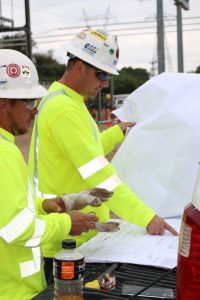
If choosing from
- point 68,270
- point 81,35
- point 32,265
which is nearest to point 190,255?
point 68,270

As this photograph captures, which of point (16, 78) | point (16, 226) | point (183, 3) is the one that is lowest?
point (16, 226)

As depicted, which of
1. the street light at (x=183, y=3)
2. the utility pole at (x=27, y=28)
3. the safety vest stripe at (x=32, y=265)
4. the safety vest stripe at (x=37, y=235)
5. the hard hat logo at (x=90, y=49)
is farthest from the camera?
the street light at (x=183, y=3)

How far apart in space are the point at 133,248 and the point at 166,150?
73 centimetres

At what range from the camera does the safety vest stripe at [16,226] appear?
2098mm

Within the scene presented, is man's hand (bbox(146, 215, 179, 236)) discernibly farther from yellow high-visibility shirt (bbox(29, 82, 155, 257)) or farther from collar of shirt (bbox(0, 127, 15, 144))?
collar of shirt (bbox(0, 127, 15, 144))

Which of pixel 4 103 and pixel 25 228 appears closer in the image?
pixel 25 228

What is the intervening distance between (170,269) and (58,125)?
936mm

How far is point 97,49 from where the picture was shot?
316 cm

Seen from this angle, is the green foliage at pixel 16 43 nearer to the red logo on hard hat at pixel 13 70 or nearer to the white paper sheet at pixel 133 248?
the white paper sheet at pixel 133 248

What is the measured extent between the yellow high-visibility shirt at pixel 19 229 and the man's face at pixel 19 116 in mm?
40

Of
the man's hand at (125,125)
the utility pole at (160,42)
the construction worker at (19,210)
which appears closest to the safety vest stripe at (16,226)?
the construction worker at (19,210)

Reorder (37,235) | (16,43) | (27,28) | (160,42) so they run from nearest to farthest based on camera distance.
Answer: (37,235) < (27,28) < (16,43) < (160,42)

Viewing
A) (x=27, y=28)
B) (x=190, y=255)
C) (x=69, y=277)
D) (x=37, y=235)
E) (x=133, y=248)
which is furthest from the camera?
(x=27, y=28)

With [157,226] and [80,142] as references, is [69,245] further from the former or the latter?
[157,226]
